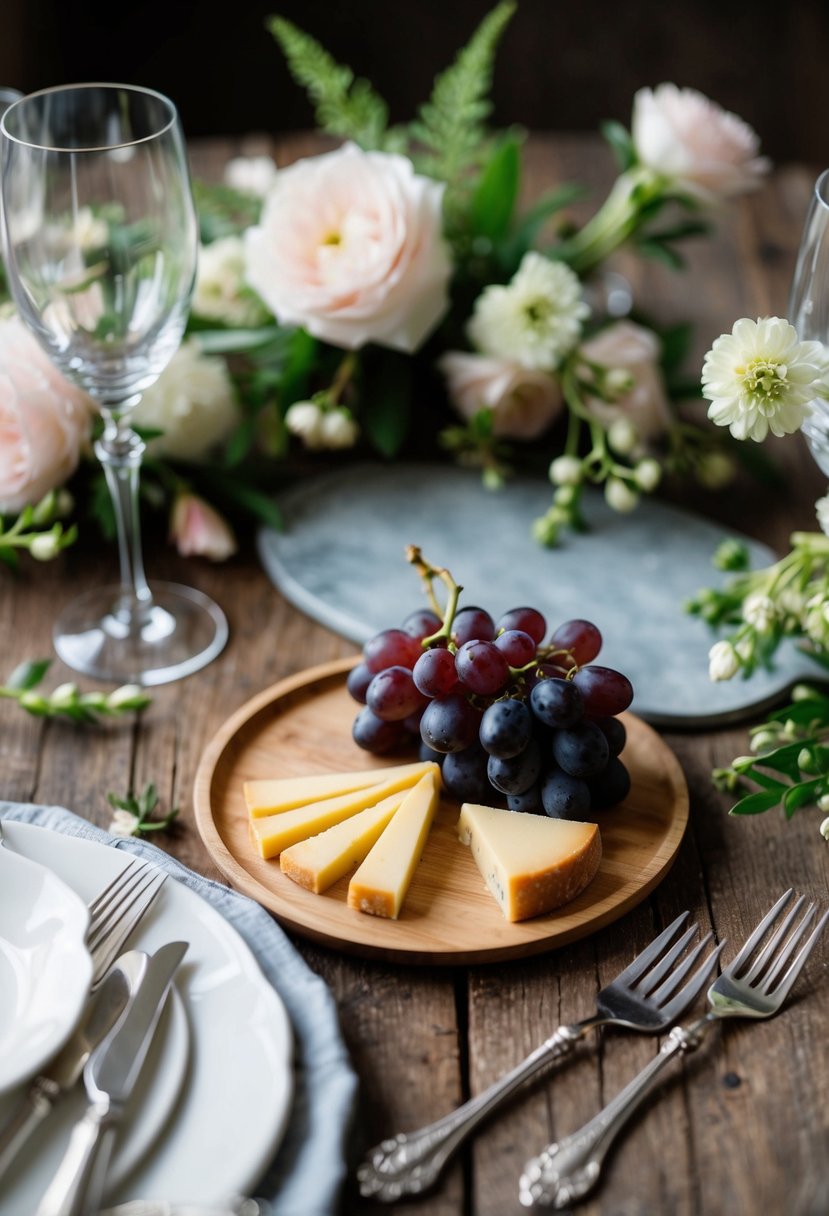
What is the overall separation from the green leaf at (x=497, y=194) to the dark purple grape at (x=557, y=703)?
76 centimetres

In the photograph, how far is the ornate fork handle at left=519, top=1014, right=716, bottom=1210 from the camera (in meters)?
0.66

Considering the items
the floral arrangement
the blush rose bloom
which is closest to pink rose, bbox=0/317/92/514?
the floral arrangement

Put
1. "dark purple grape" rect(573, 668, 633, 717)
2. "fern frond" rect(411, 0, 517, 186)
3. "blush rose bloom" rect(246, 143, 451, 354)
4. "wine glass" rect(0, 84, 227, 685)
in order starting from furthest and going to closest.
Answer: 1. "fern frond" rect(411, 0, 517, 186)
2. "blush rose bloom" rect(246, 143, 451, 354)
3. "wine glass" rect(0, 84, 227, 685)
4. "dark purple grape" rect(573, 668, 633, 717)

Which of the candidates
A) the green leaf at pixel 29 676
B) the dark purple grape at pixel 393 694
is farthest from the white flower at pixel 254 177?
the dark purple grape at pixel 393 694

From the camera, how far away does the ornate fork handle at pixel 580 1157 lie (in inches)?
26.1

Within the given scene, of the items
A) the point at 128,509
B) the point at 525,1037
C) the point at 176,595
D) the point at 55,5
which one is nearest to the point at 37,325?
the point at 128,509

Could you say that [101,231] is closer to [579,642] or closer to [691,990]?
[579,642]

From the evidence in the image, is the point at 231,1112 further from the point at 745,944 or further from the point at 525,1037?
the point at 745,944

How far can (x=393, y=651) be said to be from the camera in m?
0.94

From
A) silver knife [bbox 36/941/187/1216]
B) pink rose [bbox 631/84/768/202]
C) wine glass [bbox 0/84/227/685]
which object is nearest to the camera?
silver knife [bbox 36/941/187/1216]

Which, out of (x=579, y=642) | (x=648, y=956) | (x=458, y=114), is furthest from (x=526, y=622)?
(x=458, y=114)

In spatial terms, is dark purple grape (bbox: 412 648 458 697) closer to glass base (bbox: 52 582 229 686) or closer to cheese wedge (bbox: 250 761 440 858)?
cheese wedge (bbox: 250 761 440 858)

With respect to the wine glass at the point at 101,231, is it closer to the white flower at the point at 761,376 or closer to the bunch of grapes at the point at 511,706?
the bunch of grapes at the point at 511,706

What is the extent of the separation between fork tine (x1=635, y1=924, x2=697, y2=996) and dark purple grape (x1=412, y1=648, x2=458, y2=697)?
0.74 feet
